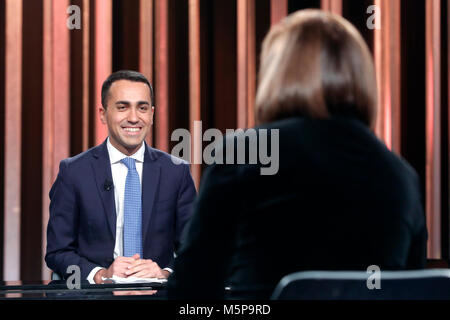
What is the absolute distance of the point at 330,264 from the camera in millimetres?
929

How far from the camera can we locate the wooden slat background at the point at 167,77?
3223 mm

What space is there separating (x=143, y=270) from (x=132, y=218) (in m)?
0.33

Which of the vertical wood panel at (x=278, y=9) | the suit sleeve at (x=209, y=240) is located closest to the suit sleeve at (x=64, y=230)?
the suit sleeve at (x=209, y=240)

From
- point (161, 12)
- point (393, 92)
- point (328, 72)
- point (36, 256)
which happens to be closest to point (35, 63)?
point (161, 12)

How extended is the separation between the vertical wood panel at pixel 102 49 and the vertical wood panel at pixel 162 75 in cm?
25

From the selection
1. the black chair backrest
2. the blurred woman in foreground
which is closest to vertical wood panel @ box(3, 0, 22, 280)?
the blurred woman in foreground

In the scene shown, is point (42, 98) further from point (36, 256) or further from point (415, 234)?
point (415, 234)

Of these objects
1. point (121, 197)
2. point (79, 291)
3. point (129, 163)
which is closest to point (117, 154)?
point (129, 163)

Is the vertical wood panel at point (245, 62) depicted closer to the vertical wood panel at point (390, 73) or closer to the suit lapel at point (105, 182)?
the vertical wood panel at point (390, 73)

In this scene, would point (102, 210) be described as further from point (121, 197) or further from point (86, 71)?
point (86, 71)

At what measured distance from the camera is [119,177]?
211cm

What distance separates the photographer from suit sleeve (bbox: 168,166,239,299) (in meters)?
0.92

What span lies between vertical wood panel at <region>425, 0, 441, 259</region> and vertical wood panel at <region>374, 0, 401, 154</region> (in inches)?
6.2

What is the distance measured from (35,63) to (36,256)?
103cm
